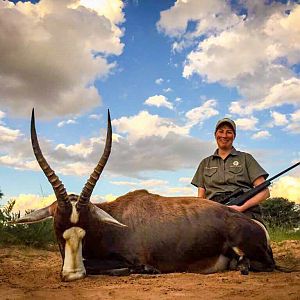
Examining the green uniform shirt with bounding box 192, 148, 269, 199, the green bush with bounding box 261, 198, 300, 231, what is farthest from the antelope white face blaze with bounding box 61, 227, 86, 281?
the green bush with bounding box 261, 198, 300, 231

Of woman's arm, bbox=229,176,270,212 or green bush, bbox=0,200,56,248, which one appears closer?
woman's arm, bbox=229,176,270,212

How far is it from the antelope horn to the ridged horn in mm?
211

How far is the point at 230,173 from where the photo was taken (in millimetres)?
A: 7496

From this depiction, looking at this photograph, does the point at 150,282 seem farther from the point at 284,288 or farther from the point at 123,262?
the point at 284,288

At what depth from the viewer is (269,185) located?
7211mm

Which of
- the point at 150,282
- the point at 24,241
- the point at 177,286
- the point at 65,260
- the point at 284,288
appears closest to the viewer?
the point at 284,288

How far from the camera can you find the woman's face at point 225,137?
775 centimetres

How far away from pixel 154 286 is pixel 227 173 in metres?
3.13

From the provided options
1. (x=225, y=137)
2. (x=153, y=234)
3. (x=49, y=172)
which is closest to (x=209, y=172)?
(x=225, y=137)

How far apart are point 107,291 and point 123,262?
1327 mm

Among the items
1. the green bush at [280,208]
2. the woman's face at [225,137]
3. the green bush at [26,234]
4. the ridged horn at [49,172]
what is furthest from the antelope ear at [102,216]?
the green bush at [280,208]

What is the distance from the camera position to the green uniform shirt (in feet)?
24.3

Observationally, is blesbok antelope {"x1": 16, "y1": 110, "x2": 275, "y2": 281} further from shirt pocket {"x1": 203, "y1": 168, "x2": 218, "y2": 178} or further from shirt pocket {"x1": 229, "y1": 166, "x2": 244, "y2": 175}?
shirt pocket {"x1": 203, "y1": 168, "x2": 218, "y2": 178}

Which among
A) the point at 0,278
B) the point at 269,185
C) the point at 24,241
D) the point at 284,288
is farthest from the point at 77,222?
the point at 24,241
